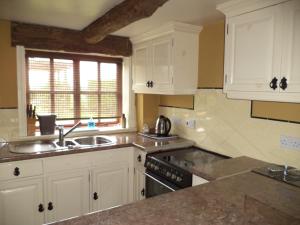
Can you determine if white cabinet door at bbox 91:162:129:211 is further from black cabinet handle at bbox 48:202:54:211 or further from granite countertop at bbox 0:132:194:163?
black cabinet handle at bbox 48:202:54:211

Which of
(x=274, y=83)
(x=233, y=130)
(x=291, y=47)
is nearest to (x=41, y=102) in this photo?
(x=233, y=130)

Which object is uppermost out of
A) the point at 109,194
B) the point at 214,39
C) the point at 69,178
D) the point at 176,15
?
the point at 176,15

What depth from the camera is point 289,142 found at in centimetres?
187

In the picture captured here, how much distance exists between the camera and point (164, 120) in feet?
9.64

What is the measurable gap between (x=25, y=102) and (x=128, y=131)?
1.30 meters

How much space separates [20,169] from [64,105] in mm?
1084

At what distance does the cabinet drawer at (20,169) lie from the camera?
6.93ft

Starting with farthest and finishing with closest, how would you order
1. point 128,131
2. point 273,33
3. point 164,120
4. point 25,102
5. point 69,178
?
point 128,131, point 164,120, point 25,102, point 69,178, point 273,33

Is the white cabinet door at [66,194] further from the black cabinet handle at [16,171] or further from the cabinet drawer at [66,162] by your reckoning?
the black cabinet handle at [16,171]

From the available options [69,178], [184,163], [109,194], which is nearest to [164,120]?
[184,163]

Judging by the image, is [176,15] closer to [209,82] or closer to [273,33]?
[209,82]

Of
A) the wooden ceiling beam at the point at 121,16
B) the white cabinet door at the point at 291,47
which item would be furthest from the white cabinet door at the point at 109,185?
the white cabinet door at the point at 291,47

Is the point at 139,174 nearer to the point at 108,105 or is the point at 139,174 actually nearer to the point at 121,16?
the point at 108,105

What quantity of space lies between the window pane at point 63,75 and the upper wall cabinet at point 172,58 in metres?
0.97
